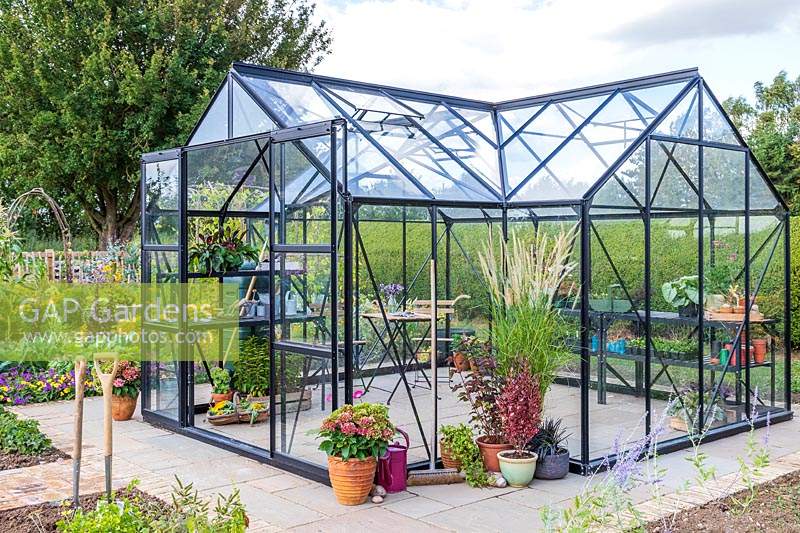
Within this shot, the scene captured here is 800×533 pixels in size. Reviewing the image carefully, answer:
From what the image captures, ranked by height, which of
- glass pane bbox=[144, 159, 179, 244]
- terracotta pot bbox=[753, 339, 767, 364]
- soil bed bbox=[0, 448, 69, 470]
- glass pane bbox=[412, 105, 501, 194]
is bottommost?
soil bed bbox=[0, 448, 69, 470]

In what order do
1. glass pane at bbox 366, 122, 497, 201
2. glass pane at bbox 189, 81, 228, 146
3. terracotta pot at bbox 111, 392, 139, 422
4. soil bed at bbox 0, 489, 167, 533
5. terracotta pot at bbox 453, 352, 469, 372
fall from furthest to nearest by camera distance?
terracotta pot at bbox 453, 352, 469, 372
terracotta pot at bbox 111, 392, 139, 422
glass pane at bbox 189, 81, 228, 146
glass pane at bbox 366, 122, 497, 201
soil bed at bbox 0, 489, 167, 533

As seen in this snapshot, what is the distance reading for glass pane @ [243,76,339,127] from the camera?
692 cm

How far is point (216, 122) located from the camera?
24.6 feet

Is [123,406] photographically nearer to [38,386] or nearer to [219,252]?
[38,386]

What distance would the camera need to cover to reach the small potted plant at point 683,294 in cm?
704

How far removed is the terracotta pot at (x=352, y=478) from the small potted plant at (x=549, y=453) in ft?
4.18

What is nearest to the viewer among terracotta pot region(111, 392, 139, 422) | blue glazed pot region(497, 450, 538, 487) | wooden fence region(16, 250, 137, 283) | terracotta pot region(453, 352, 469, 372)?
blue glazed pot region(497, 450, 538, 487)

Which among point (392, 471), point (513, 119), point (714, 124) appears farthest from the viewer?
point (513, 119)

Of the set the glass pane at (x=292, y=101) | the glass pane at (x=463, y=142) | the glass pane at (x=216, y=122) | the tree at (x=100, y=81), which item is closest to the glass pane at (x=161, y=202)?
the glass pane at (x=216, y=122)

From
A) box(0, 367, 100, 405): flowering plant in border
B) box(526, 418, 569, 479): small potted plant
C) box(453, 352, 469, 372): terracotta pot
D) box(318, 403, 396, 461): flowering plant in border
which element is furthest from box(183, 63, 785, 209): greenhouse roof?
box(0, 367, 100, 405): flowering plant in border

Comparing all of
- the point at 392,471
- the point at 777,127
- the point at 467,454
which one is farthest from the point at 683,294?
the point at 777,127

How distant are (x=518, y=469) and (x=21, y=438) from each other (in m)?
3.91

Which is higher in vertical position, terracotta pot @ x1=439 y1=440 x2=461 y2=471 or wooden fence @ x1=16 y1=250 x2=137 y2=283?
wooden fence @ x1=16 y1=250 x2=137 y2=283

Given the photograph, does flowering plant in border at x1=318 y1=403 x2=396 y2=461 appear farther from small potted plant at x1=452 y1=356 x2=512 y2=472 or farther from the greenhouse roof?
the greenhouse roof
